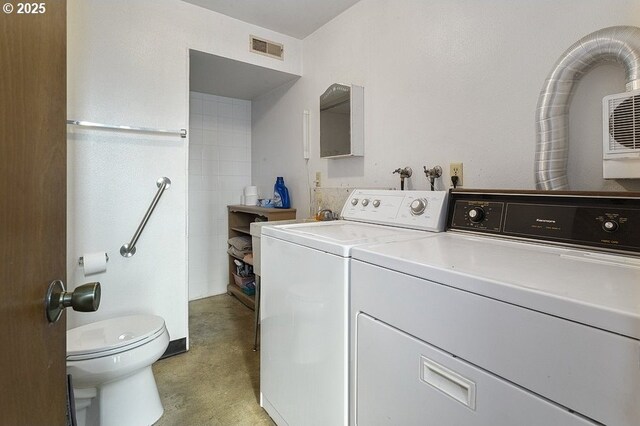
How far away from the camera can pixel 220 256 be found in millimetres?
3471

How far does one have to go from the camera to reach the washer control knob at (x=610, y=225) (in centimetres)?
92

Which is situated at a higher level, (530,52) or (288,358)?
(530,52)

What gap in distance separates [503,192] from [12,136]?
138cm

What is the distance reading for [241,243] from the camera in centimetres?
319

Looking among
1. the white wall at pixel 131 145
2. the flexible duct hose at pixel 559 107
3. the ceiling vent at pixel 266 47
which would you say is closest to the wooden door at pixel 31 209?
the flexible duct hose at pixel 559 107

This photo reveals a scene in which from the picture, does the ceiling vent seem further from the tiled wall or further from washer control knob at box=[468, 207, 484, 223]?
washer control knob at box=[468, 207, 484, 223]

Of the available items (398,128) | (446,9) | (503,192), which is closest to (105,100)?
(398,128)

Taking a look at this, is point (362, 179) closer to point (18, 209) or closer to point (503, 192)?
point (503, 192)

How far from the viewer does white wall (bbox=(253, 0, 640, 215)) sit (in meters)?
1.20

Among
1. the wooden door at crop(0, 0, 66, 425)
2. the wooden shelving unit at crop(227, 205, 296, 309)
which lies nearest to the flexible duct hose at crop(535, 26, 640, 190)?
the wooden door at crop(0, 0, 66, 425)

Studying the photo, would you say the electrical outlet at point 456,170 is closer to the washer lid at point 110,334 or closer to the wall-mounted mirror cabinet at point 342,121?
the wall-mounted mirror cabinet at point 342,121

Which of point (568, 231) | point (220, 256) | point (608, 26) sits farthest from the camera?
point (220, 256)

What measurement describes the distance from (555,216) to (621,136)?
0.31 meters

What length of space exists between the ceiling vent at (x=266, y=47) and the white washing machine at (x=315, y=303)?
1682 millimetres
